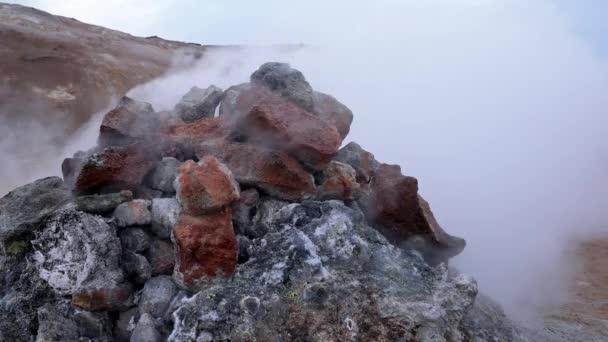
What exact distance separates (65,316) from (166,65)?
9389 mm

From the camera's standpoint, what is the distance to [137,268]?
6.73ft

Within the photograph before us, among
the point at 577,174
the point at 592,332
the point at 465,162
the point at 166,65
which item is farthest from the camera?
the point at 166,65

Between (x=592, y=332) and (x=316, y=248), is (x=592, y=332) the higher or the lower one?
the lower one

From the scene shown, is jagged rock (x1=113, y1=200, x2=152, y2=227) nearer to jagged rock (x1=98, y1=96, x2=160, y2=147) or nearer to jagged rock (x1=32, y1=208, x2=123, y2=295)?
jagged rock (x1=32, y1=208, x2=123, y2=295)

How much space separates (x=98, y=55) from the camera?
9289 mm

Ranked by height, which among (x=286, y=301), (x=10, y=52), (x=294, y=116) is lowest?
(x=10, y=52)

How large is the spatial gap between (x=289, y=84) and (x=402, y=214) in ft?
2.57

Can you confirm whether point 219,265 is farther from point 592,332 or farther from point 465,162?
point 465,162

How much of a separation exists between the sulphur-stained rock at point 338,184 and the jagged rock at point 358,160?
8.7 inches

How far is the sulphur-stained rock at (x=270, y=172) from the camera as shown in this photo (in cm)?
232

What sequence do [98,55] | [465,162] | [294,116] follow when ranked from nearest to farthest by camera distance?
[294,116], [465,162], [98,55]

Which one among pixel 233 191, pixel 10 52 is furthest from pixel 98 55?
pixel 233 191

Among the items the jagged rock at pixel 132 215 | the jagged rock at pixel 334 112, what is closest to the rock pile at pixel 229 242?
the jagged rock at pixel 132 215

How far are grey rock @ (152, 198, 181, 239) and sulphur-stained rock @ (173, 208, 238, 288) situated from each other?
0.06 m
